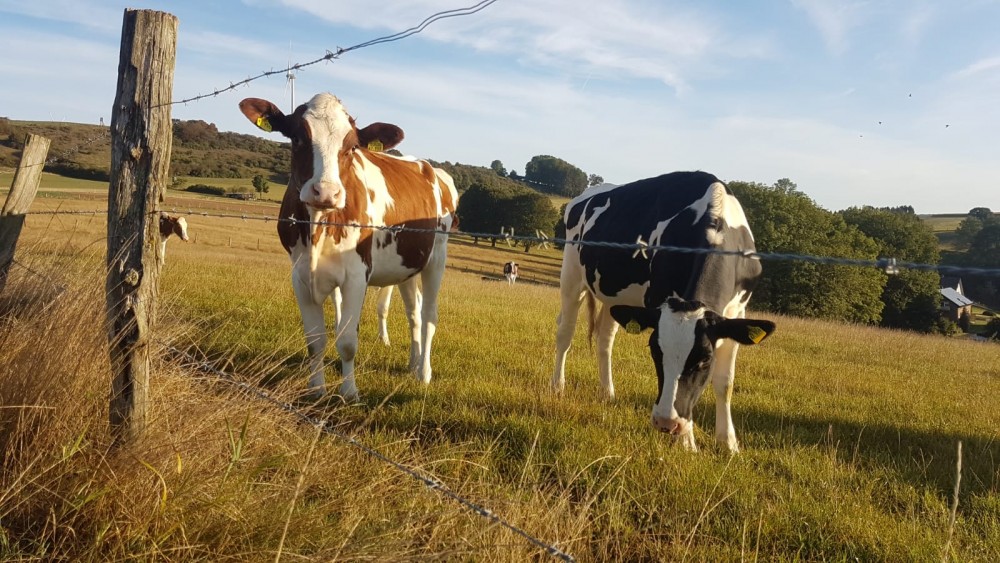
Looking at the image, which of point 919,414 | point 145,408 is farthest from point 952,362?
point 145,408

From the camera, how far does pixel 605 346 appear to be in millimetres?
6754

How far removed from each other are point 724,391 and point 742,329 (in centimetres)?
98

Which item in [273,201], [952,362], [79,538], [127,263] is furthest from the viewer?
[273,201]

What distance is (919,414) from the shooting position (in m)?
6.48

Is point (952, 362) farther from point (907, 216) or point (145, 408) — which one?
point (907, 216)

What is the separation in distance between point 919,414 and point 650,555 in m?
4.76

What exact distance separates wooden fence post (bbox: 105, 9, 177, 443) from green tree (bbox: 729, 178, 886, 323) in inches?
1489

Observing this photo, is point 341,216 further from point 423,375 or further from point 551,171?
point 551,171

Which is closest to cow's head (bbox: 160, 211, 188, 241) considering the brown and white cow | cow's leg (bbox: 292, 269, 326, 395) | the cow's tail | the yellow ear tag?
the brown and white cow

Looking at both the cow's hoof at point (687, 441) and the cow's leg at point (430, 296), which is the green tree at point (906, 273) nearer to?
the cow's leg at point (430, 296)

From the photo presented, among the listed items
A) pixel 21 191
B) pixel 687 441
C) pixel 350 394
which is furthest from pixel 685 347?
pixel 21 191

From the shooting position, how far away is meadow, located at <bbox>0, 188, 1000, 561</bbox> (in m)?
2.55

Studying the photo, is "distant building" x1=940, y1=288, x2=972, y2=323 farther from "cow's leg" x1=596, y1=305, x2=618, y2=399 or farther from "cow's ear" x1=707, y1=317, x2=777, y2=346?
"cow's ear" x1=707, y1=317, x2=777, y2=346

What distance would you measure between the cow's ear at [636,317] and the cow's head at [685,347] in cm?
10
